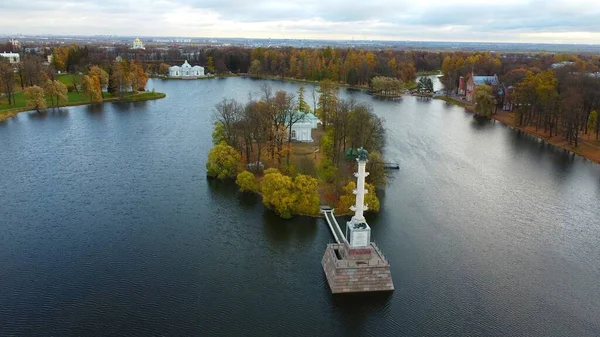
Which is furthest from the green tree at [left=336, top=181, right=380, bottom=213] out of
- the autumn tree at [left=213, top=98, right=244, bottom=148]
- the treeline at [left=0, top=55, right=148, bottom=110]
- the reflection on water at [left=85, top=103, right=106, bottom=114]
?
the treeline at [left=0, top=55, right=148, bottom=110]

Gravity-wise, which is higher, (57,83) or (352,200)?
(57,83)

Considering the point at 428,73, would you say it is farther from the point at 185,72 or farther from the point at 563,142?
the point at 563,142

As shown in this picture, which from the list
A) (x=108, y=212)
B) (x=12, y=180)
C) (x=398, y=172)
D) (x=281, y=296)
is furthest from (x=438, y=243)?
(x=12, y=180)

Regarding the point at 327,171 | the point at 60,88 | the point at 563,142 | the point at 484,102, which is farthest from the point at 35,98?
the point at 563,142

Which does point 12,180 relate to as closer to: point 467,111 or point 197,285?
point 197,285

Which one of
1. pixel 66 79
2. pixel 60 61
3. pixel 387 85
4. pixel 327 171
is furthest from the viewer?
pixel 60 61

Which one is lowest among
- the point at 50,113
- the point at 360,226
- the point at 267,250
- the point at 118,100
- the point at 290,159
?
the point at 267,250
